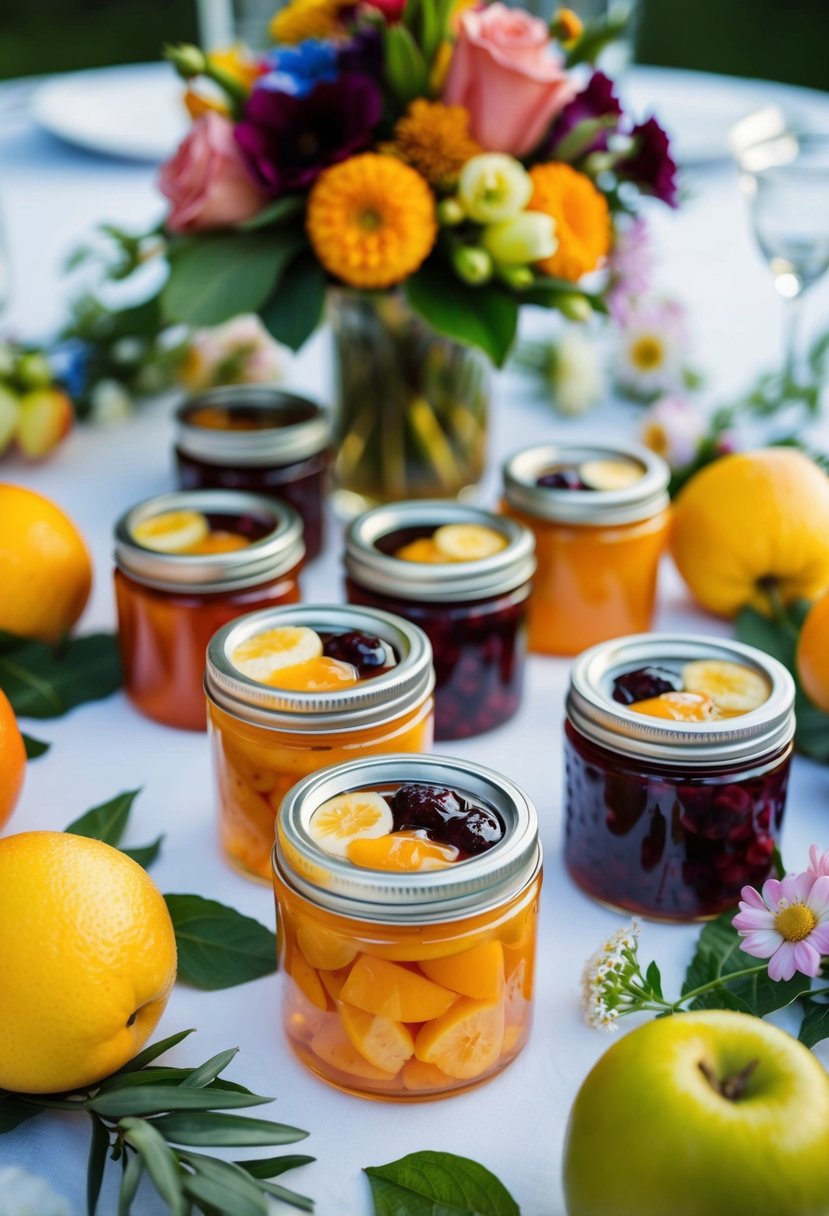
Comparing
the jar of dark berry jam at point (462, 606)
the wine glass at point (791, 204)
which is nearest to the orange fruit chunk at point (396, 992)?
the jar of dark berry jam at point (462, 606)

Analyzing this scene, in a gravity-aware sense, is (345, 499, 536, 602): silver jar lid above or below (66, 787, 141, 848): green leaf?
above

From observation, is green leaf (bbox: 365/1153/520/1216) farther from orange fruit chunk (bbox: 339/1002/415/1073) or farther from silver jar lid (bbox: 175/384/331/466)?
silver jar lid (bbox: 175/384/331/466)

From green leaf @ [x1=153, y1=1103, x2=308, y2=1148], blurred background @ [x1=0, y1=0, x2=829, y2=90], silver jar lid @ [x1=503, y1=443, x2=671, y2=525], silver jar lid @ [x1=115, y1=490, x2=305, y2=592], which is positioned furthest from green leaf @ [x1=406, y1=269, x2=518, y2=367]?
blurred background @ [x1=0, y1=0, x2=829, y2=90]

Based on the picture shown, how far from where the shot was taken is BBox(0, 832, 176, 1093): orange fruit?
0.67m

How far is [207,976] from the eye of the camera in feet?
2.63

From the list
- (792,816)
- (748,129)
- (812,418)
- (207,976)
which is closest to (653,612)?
(792,816)

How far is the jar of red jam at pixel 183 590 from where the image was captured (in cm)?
106

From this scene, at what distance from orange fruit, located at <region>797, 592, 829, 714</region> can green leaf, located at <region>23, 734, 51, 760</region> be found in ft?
1.89

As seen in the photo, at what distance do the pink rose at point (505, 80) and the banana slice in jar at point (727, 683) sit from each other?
55 cm

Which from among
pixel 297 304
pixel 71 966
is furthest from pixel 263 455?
pixel 71 966

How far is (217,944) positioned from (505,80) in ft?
2.55

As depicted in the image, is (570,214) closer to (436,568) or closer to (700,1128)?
(436,568)

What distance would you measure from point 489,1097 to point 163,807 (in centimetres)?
37

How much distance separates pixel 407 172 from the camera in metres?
1.16
